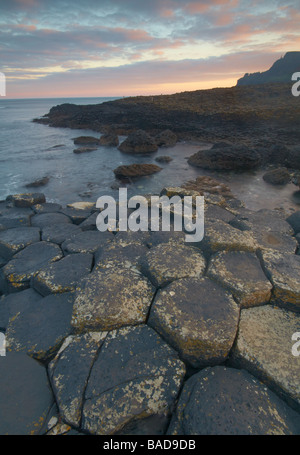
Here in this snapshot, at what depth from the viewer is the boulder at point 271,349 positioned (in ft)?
5.78

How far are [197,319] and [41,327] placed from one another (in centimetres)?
150

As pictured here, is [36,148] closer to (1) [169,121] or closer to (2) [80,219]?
(1) [169,121]

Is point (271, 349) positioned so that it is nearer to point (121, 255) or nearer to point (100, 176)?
point (121, 255)

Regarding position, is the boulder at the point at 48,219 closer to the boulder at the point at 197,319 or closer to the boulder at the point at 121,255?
the boulder at the point at 121,255

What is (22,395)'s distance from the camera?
1909mm

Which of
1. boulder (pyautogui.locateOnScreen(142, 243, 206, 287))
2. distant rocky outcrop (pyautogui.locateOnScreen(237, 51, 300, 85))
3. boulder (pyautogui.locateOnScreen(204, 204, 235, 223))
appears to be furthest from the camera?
distant rocky outcrop (pyautogui.locateOnScreen(237, 51, 300, 85))

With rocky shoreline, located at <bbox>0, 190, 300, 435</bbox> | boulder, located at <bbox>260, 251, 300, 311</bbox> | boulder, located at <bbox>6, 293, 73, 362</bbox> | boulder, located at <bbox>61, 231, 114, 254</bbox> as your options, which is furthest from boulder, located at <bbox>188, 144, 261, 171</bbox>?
boulder, located at <bbox>6, 293, 73, 362</bbox>

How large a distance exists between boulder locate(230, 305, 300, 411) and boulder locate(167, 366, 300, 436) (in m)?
0.08

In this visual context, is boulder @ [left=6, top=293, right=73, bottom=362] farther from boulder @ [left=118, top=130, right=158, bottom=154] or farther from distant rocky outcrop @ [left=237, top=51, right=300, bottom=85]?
distant rocky outcrop @ [left=237, top=51, right=300, bottom=85]

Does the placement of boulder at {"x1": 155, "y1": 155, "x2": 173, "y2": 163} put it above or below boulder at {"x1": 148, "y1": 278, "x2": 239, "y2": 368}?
above

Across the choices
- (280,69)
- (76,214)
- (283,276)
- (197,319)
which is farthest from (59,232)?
(280,69)

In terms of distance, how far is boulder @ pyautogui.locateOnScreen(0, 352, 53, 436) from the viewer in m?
1.74

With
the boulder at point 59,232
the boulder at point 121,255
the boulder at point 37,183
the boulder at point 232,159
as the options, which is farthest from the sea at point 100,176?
the boulder at point 121,255

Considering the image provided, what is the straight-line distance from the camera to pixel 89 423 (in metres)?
1.65
